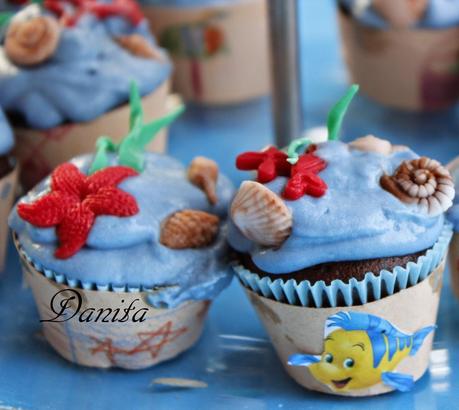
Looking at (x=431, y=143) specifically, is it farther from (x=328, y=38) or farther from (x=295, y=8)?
(x=328, y=38)

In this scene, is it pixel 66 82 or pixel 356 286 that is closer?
pixel 356 286

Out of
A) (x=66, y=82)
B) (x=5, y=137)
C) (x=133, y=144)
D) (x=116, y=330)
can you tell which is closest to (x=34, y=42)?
(x=66, y=82)

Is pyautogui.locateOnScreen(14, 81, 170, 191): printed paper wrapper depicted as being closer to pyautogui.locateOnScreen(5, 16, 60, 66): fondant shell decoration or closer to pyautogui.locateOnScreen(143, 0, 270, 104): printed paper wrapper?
pyautogui.locateOnScreen(5, 16, 60, 66): fondant shell decoration

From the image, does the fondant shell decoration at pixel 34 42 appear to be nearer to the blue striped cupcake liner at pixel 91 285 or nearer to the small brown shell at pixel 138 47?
the small brown shell at pixel 138 47

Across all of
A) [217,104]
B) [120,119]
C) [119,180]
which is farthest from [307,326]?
[217,104]

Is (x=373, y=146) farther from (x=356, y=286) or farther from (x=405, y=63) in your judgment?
(x=405, y=63)
